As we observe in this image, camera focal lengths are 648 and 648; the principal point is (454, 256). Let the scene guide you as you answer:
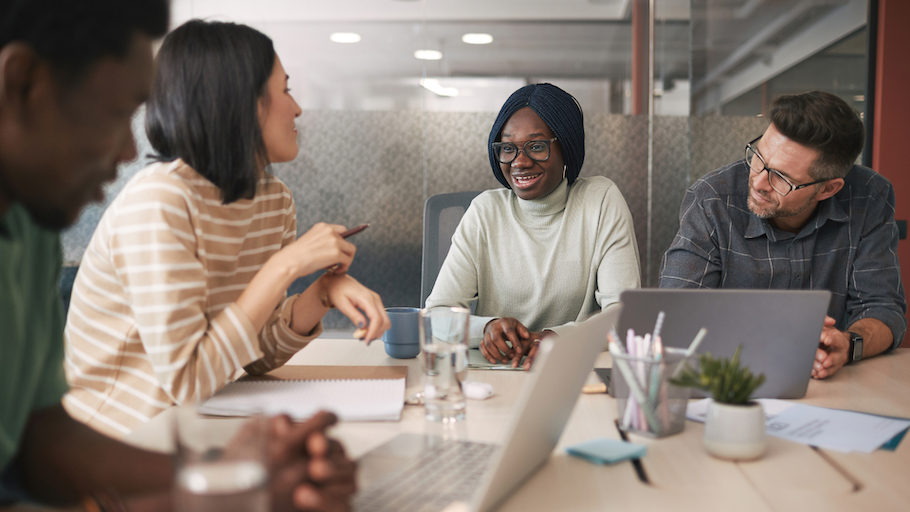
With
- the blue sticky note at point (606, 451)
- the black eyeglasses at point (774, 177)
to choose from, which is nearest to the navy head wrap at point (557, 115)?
the black eyeglasses at point (774, 177)

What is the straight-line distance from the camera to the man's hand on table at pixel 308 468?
57 centimetres

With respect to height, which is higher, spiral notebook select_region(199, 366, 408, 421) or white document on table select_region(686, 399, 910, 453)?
spiral notebook select_region(199, 366, 408, 421)

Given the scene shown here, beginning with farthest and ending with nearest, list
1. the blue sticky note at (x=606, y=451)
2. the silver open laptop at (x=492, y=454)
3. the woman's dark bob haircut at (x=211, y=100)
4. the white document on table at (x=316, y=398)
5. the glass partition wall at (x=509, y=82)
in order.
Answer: the glass partition wall at (x=509, y=82) → the woman's dark bob haircut at (x=211, y=100) → the white document on table at (x=316, y=398) → the blue sticky note at (x=606, y=451) → the silver open laptop at (x=492, y=454)

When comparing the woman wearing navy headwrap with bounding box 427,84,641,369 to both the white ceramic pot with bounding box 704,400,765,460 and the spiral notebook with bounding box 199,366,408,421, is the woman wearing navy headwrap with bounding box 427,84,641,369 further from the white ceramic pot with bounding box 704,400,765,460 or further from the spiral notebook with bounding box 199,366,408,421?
the white ceramic pot with bounding box 704,400,765,460

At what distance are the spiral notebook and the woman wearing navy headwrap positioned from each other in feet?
2.07

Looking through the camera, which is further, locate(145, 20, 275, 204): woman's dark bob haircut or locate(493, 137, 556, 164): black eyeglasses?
locate(493, 137, 556, 164): black eyeglasses

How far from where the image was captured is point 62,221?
2.17 feet

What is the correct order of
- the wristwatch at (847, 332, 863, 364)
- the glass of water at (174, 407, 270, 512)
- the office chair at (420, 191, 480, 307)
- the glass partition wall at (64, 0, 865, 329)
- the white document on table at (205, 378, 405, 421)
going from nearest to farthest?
the glass of water at (174, 407, 270, 512)
the white document on table at (205, 378, 405, 421)
the wristwatch at (847, 332, 863, 364)
the office chair at (420, 191, 480, 307)
the glass partition wall at (64, 0, 865, 329)

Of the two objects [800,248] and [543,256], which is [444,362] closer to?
[543,256]

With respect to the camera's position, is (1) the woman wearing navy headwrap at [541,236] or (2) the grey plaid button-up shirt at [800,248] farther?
(1) the woman wearing navy headwrap at [541,236]

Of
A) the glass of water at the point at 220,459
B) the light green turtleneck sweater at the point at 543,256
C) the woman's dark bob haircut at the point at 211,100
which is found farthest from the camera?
the light green turtleneck sweater at the point at 543,256

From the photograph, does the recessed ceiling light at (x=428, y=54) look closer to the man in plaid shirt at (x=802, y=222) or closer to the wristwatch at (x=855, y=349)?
the man in plaid shirt at (x=802, y=222)

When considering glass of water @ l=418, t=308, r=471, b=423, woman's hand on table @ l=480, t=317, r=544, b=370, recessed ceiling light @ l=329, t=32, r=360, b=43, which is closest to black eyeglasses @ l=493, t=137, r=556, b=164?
woman's hand on table @ l=480, t=317, r=544, b=370

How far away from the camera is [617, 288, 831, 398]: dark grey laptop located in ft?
3.37
